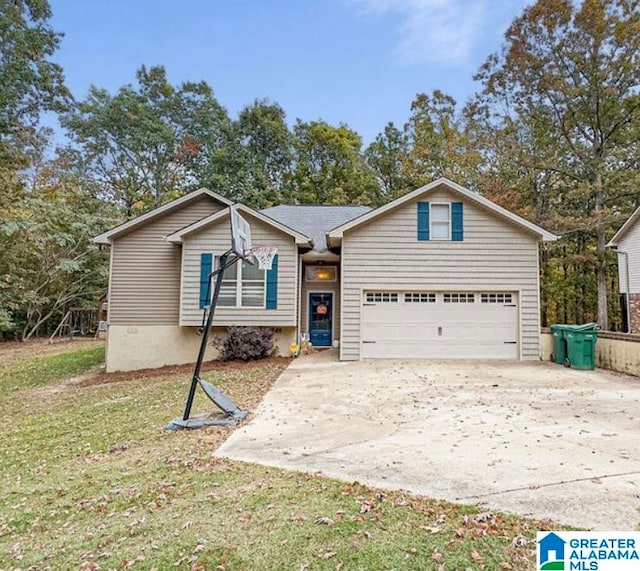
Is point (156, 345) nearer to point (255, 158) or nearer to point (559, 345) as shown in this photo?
point (559, 345)

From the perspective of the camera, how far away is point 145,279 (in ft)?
40.4

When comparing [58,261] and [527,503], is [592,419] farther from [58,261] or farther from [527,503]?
[58,261]

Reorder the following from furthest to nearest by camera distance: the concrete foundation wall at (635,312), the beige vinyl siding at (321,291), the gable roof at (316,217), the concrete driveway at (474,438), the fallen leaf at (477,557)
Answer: the concrete foundation wall at (635,312)
the gable roof at (316,217)
the beige vinyl siding at (321,291)
the concrete driveway at (474,438)
the fallen leaf at (477,557)

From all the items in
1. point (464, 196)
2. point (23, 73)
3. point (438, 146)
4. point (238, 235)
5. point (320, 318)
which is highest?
point (438, 146)

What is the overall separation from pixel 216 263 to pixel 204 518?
925 cm

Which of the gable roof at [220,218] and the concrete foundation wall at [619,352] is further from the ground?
the gable roof at [220,218]

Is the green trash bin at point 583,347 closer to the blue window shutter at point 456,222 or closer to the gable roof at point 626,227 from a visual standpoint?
the blue window shutter at point 456,222

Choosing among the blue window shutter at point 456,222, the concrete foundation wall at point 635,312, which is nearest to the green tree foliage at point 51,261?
the blue window shutter at point 456,222

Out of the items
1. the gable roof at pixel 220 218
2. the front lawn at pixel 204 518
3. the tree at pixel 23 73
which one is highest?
the tree at pixel 23 73

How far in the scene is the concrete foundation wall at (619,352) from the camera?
9.11 meters

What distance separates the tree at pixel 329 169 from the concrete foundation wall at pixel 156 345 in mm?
16651

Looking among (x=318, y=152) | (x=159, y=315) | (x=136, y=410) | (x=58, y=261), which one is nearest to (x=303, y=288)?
(x=159, y=315)

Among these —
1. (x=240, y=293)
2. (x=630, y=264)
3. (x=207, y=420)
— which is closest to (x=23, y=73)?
(x=240, y=293)

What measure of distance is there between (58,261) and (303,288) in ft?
46.3
